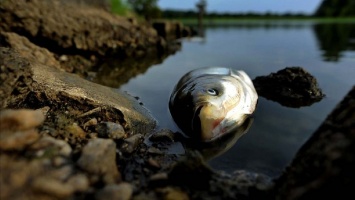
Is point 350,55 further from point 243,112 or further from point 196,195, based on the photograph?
point 196,195

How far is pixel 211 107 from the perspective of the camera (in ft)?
17.9

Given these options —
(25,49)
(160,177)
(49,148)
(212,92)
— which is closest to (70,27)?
(25,49)

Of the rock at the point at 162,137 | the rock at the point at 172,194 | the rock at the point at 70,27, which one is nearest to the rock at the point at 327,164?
the rock at the point at 172,194

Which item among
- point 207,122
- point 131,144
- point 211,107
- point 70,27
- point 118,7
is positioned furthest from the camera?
point 118,7

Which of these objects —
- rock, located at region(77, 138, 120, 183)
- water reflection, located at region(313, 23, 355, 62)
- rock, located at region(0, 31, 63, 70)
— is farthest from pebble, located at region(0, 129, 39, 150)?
water reflection, located at region(313, 23, 355, 62)

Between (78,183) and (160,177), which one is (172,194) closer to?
(160,177)

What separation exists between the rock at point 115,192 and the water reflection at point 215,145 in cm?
196

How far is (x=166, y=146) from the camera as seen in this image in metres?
5.48

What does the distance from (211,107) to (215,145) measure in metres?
0.63

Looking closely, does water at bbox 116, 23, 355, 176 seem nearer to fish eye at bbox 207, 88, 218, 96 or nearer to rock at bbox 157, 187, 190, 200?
fish eye at bbox 207, 88, 218, 96

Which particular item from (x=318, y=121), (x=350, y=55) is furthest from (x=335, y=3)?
(x=318, y=121)

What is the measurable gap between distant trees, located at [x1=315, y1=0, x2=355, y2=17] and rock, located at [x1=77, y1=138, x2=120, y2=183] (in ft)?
345

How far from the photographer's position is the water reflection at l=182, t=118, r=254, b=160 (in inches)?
205

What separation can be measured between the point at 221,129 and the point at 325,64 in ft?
32.6
